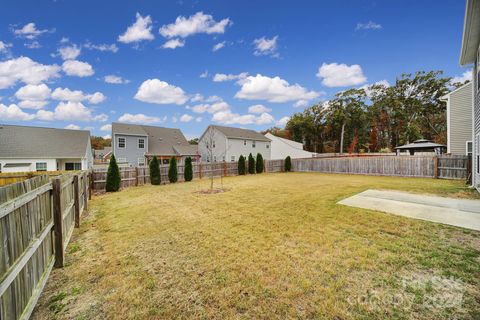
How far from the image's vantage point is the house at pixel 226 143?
25.4m

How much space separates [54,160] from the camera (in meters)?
17.9

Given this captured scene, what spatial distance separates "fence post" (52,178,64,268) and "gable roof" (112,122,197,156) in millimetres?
21889

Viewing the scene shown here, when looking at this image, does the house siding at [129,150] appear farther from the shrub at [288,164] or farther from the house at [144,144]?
the shrub at [288,164]

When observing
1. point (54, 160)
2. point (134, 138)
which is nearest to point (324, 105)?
point (134, 138)

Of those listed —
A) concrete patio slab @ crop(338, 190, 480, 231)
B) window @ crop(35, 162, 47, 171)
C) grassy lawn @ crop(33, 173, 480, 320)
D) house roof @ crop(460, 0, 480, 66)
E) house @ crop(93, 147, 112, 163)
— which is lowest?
grassy lawn @ crop(33, 173, 480, 320)

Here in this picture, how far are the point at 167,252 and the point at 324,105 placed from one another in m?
47.2

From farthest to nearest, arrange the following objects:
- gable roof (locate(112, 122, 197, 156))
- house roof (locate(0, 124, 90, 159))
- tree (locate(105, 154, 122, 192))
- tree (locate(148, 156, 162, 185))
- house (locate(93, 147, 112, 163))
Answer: house (locate(93, 147, 112, 163))
gable roof (locate(112, 122, 197, 156))
house roof (locate(0, 124, 90, 159))
tree (locate(148, 156, 162, 185))
tree (locate(105, 154, 122, 192))

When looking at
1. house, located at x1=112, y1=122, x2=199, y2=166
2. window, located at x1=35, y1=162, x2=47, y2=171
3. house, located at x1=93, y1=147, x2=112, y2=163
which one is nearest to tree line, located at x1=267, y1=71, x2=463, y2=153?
house, located at x1=112, y1=122, x2=199, y2=166

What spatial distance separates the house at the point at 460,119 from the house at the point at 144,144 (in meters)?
22.3

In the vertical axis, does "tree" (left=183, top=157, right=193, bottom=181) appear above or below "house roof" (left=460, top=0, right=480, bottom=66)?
below

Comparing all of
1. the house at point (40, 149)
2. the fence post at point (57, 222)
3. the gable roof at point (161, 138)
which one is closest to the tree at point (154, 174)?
the house at point (40, 149)

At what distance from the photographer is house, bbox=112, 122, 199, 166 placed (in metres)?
22.5

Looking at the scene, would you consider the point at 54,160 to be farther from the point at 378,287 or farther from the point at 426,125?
the point at 426,125

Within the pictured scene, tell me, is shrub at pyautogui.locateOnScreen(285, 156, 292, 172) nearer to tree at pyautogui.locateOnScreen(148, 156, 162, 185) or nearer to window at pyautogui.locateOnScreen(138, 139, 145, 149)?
tree at pyautogui.locateOnScreen(148, 156, 162, 185)
